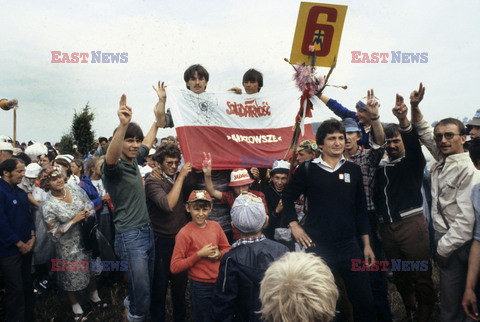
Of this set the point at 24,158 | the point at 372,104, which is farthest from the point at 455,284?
the point at 24,158

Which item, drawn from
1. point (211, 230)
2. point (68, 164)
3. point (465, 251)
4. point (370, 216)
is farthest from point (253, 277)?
point (68, 164)

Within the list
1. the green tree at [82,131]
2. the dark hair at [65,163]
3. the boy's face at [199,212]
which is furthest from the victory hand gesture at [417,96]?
the green tree at [82,131]

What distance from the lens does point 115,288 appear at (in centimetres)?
520

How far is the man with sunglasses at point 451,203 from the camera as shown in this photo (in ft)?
8.91

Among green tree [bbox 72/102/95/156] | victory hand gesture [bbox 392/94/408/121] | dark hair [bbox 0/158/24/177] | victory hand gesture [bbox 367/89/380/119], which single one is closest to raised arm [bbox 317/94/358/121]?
victory hand gesture [bbox 367/89/380/119]

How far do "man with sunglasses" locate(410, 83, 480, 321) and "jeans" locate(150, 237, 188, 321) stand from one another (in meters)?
2.38

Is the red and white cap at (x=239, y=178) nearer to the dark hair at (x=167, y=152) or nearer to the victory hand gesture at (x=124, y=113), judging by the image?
the dark hair at (x=167, y=152)

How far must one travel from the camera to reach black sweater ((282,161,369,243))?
2.96 metres

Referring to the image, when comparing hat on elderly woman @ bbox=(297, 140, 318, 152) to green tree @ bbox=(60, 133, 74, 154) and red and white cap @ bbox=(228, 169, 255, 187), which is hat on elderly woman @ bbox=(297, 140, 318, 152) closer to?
red and white cap @ bbox=(228, 169, 255, 187)

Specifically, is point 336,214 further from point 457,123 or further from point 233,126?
point 233,126

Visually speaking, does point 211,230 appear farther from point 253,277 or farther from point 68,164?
point 68,164

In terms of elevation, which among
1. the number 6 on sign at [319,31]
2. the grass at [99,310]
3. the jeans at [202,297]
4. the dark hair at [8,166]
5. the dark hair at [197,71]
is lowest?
the grass at [99,310]

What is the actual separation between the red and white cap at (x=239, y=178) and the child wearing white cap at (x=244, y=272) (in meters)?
1.44

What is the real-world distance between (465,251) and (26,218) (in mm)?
4295
